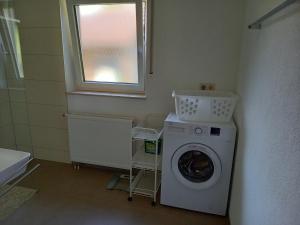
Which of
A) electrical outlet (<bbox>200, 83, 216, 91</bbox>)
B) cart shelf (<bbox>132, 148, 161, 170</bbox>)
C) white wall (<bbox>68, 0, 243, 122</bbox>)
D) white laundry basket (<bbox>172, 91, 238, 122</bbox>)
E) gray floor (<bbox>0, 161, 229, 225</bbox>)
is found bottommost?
gray floor (<bbox>0, 161, 229, 225</bbox>)

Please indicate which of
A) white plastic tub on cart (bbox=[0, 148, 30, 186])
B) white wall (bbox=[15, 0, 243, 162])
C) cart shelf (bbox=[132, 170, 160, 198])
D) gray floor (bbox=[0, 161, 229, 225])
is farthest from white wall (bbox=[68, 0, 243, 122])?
white plastic tub on cart (bbox=[0, 148, 30, 186])

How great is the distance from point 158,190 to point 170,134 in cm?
76

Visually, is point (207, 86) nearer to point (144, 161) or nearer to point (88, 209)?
point (144, 161)

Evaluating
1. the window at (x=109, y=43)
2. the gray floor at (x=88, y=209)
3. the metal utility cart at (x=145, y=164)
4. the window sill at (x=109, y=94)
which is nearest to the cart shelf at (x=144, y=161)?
the metal utility cart at (x=145, y=164)

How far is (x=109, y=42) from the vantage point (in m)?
2.44

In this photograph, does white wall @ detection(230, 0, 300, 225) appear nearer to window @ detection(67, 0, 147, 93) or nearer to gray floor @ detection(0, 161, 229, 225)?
gray floor @ detection(0, 161, 229, 225)

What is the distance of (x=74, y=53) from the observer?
2557 millimetres

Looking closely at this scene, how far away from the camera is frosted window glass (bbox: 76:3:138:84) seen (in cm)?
230

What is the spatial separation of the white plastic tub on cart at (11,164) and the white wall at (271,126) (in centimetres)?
130

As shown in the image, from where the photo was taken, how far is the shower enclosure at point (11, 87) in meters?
2.51

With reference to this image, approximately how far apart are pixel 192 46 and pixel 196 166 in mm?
1175

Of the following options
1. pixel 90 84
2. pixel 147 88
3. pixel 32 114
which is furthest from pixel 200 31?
pixel 32 114

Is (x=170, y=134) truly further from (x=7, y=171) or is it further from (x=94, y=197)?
(x=7, y=171)

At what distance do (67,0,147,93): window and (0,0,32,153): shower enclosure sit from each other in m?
0.71
